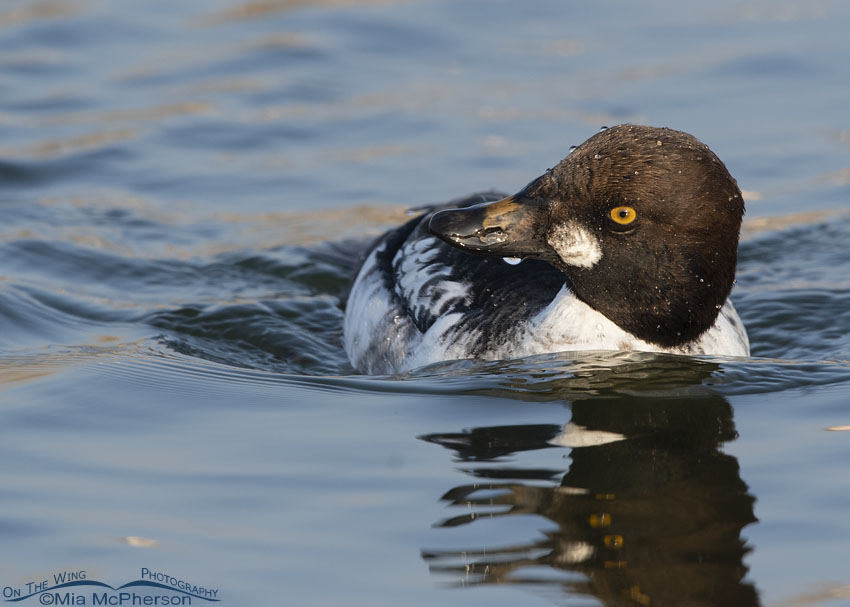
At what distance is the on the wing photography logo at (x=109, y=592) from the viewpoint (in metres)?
4.35

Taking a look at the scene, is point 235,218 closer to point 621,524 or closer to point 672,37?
point 672,37

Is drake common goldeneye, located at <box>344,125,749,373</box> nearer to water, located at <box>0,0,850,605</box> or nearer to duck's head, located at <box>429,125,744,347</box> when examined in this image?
duck's head, located at <box>429,125,744,347</box>

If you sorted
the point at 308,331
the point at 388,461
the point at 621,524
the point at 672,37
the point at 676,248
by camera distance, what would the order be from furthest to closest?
the point at 672,37 < the point at 308,331 < the point at 676,248 < the point at 388,461 < the point at 621,524

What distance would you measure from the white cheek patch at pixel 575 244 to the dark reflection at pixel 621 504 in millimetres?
716

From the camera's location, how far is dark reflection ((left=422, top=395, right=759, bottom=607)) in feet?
14.1

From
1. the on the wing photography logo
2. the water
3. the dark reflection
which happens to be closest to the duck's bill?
the water

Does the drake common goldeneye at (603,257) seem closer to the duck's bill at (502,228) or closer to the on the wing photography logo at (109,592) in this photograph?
the duck's bill at (502,228)

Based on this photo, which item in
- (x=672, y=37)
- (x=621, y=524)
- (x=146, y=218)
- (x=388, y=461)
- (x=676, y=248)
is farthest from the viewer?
(x=672, y=37)

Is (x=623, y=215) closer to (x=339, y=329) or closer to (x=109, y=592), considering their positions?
(x=109, y=592)

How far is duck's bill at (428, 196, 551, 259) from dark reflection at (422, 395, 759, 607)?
0.87m

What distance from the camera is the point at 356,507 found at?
195 inches

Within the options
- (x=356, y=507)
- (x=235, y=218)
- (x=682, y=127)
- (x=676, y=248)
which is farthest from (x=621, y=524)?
(x=682, y=127)

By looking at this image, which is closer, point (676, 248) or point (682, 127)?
point (676, 248)

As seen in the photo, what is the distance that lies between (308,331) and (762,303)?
3225mm
